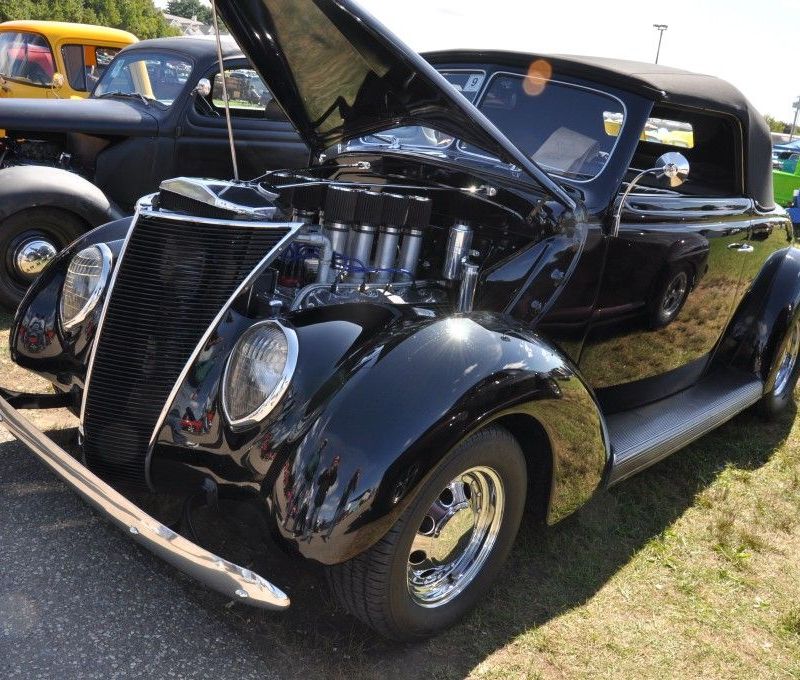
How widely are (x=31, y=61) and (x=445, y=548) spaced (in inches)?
354

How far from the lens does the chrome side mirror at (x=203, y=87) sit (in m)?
5.95

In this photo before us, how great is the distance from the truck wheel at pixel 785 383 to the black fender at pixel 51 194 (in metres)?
4.09

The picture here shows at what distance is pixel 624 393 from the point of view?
344 cm

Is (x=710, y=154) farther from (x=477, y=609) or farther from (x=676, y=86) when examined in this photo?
(x=477, y=609)

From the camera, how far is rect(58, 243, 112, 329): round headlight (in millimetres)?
2523

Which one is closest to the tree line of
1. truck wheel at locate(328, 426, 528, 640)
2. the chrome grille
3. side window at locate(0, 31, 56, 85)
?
side window at locate(0, 31, 56, 85)

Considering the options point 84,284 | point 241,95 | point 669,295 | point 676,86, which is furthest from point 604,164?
Answer: point 241,95

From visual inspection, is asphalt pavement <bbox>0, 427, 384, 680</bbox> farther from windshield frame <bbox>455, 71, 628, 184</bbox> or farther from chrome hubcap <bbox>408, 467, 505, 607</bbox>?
windshield frame <bbox>455, 71, 628, 184</bbox>

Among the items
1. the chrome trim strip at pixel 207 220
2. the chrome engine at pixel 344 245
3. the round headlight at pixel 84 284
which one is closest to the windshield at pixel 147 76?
the chrome engine at pixel 344 245

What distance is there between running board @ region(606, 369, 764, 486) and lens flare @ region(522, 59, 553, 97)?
1418mm

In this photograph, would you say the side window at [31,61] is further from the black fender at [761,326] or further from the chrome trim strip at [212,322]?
the black fender at [761,326]

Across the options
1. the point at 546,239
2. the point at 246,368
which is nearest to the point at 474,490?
the point at 246,368

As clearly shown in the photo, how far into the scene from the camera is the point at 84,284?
8.48 ft

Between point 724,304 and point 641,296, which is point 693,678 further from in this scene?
point 724,304
